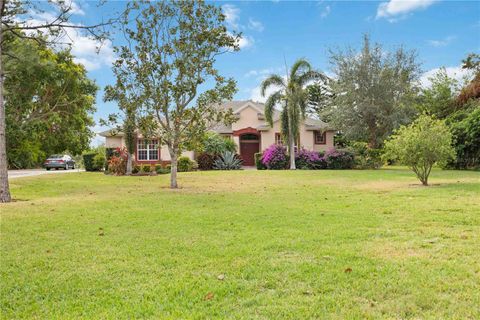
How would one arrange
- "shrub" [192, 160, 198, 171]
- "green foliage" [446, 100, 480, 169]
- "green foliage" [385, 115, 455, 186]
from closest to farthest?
"green foliage" [385, 115, 455, 186] < "green foliage" [446, 100, 480, 169] < "shrub" [192, 160, 198, 171]

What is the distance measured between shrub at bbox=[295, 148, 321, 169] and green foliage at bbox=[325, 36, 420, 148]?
14.9 feet

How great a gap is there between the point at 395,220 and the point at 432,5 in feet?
42.2

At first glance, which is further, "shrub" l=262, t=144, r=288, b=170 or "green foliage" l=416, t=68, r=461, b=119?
"green foliage" l=416, t=68, r=461, b=119

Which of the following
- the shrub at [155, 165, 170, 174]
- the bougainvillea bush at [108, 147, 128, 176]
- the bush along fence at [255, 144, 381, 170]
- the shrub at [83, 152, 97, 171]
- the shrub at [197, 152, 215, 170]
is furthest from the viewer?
the shrub at [83, 152, 97, 171]

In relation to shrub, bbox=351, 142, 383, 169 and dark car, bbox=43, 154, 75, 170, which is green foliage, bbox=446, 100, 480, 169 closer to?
shrub, bbox=351, 142, 383, 169

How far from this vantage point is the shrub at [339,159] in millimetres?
29016

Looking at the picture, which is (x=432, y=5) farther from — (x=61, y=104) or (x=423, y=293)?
(x=61, y=104)

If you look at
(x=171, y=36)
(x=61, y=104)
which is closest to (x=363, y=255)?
(x=171, y=36)

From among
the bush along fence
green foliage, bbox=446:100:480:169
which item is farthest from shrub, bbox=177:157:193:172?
green foliage, bbox=446:100:480:169

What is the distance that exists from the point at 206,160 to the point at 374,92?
555 inches

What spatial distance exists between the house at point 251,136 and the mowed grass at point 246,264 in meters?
23.9

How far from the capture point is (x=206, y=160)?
99.2 ft

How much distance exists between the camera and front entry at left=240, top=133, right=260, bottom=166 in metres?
34.8

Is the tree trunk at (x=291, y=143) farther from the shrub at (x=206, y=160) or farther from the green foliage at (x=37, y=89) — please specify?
the green foliage at (x=37, y=89)
